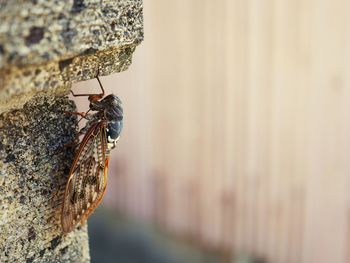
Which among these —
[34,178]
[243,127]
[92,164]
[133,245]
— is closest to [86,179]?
[92,164]

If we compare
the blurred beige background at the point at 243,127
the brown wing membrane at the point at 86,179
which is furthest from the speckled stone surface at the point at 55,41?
the blurred beige background at the point at 243,127

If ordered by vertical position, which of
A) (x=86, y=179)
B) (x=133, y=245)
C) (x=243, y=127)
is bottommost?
(x=133, y=245)

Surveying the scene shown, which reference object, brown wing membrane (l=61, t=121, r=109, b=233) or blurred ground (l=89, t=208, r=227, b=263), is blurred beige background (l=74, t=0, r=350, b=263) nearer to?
blurred ground (l=89, t=208, r=227, b=263)

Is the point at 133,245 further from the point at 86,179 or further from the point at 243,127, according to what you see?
the point at 86,179

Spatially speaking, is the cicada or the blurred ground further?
the blurred ground

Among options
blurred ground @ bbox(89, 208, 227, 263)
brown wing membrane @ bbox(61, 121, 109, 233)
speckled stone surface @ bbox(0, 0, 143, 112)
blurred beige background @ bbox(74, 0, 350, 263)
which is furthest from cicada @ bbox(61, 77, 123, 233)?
blurred ground @ bbox(89, 208, 227, 263)

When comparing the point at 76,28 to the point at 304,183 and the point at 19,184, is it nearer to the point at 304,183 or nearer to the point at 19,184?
the point at 19,184

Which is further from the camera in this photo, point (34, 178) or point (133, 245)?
point (133, 245)
